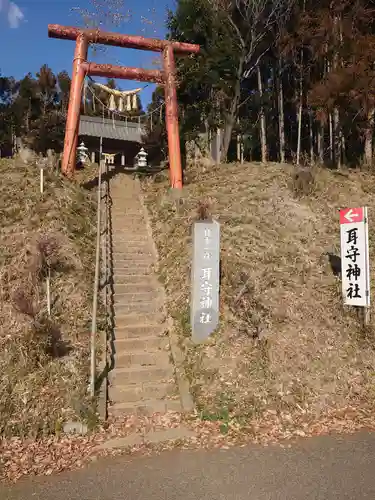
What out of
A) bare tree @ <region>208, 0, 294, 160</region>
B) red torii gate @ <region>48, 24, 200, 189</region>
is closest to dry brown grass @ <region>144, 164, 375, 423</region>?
red torii gate @ <region>48, 24, 200, 189</region>

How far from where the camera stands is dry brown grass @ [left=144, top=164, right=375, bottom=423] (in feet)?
20.5

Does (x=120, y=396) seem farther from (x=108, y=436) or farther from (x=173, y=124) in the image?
(x=173, y=124)

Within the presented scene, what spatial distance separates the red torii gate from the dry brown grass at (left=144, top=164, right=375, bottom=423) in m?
2.47

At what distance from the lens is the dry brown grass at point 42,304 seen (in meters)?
5.57

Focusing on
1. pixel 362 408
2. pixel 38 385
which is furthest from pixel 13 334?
pixel 362 408

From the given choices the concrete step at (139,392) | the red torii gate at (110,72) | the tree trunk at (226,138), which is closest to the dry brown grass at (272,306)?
the concrete step at (139,392)

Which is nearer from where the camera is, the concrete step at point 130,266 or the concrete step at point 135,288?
the concrete step at point 135,288

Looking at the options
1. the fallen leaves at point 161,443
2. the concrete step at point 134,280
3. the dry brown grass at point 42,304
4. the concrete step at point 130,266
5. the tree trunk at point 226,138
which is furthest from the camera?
the tree trunk at point 226,138

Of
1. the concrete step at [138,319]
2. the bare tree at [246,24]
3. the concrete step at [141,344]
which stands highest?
the bare tree at [246,24]

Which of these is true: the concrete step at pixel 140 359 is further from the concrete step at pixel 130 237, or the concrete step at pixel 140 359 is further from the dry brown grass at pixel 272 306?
the concrete step at pixel 130 237

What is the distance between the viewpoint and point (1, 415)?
5.31 m

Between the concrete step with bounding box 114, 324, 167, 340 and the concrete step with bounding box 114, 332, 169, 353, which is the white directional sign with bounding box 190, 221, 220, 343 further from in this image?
the concrete step with bounding box 114, 324, 167, 340

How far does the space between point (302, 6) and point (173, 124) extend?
29.7ft

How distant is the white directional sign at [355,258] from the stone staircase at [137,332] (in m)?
3.55
